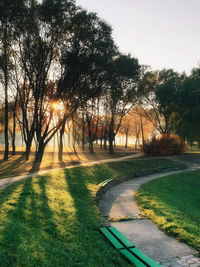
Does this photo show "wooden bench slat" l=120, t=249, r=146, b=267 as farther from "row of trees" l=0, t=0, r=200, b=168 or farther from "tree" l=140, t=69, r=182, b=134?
"tree" l=140, t=69, r=182, b=134

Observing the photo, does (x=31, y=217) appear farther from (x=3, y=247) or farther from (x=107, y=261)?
(x=107, y=261)

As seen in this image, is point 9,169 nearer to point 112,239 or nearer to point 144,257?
point 112,239

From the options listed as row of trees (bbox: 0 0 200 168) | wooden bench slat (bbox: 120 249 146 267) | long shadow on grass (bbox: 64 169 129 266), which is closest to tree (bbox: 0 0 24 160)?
row of trees (bbox: 0 0 200 168)

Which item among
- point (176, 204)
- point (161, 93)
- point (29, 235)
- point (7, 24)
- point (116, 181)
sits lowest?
point (176, 204)

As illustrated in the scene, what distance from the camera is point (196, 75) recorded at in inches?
1687

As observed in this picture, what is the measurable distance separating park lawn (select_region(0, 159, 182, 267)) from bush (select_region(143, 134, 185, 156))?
2507 cm

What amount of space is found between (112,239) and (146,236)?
1596mm

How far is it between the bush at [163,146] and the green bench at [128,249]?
31.0 m

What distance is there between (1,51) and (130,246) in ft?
88.4

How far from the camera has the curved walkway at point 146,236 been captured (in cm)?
806

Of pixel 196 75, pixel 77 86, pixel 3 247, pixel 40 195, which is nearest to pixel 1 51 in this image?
pixel 77 86

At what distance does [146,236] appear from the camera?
9836 mm

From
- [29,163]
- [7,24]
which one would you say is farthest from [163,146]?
[7,24]

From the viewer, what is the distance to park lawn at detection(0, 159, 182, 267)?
711 centimetres
